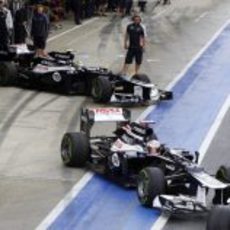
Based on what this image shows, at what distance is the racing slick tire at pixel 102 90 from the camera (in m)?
20.0

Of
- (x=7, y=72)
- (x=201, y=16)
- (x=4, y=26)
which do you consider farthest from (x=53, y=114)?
(x=201, y=16)

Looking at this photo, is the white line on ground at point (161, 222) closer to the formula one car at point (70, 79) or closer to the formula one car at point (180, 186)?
the formula one car at point (180, 186)

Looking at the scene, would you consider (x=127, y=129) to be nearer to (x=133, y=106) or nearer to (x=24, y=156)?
(x=24, y=156)

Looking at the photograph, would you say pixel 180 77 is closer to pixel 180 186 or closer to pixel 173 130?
pixel 173 130

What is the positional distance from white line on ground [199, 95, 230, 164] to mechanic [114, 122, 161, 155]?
1.68 metres

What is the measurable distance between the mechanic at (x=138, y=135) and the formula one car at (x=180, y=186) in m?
0.48

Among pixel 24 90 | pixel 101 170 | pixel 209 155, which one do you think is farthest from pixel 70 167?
pixel 24 90

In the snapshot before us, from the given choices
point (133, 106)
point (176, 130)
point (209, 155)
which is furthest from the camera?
point (133, 106)

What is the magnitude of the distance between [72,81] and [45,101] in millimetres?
911

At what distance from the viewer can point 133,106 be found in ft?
65.9

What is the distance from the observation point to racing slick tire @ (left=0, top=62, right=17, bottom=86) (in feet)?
71.1

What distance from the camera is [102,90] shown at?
786 inches

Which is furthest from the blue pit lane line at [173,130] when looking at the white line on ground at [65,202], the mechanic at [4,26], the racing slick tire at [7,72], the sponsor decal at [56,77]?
the mechanic at [4,26]

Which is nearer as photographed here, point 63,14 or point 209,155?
point 209,155
